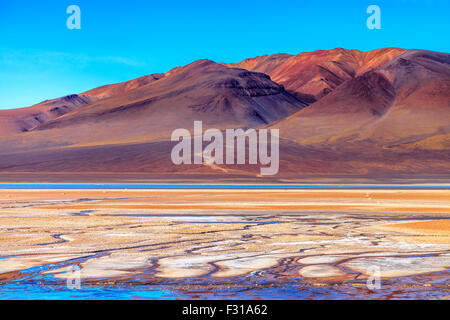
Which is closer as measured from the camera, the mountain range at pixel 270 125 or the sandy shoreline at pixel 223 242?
the sandy shoreline at pixel 223 242

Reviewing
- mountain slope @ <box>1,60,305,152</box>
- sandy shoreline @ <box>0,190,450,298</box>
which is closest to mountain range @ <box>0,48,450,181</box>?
mountain slope @ <box>1,60,305,152</box>

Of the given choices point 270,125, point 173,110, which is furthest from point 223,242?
point 173,110

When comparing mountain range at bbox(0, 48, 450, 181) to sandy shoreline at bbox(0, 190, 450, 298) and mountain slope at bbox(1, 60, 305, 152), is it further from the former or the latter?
sandy shoreline at bbox(0, 190, 450, 298)

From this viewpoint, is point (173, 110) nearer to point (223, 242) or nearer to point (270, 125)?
point (270, 125)

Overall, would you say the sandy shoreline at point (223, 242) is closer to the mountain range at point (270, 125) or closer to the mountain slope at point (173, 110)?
the mountain range at point (270, 125)

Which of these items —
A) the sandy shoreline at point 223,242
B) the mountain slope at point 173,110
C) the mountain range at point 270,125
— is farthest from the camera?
the mountain slope at point 173,110

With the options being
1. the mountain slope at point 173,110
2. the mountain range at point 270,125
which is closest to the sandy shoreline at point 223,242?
the mountain range at point 270,125

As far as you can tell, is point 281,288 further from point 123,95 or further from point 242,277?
point 123,95

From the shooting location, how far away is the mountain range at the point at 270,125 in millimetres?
89625

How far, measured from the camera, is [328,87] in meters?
198

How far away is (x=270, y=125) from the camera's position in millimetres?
127062

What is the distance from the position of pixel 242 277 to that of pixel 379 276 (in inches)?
87.2
